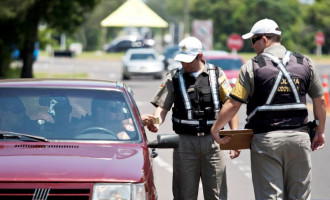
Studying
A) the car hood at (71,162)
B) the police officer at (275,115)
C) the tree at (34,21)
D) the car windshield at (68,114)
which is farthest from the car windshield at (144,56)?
the car hood at (71,162)

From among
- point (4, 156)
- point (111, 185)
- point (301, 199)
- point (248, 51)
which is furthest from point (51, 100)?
point (248, 51)

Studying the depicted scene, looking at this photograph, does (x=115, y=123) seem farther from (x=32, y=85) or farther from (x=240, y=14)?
(x=240, y=14)

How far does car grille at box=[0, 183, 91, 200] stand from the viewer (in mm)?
5723

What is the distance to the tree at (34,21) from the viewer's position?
123 ft

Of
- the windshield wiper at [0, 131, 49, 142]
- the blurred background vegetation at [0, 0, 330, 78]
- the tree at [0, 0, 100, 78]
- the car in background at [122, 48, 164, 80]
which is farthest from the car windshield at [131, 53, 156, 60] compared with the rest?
the windshield wiper at [0, 131, 49, 142]

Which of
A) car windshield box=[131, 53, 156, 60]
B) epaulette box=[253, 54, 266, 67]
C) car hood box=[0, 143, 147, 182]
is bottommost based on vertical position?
car hood box=[0, 143, 147, 182]

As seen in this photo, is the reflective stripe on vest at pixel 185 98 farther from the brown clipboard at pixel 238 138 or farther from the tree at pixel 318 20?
the tree at pixel 318 20

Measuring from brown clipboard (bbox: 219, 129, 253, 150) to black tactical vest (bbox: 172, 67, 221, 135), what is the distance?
24.9 inches

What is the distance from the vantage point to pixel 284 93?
689 centimetres

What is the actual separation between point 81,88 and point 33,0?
1117 inches

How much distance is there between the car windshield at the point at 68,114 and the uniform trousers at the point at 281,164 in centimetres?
99

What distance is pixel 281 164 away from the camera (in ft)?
22.7

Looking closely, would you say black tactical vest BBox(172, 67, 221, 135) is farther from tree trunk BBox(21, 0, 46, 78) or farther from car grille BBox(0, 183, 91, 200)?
tree trunk BBox(21, 0, 46, 78)

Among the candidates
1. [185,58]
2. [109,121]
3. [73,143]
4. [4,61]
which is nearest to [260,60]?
[185,58]
